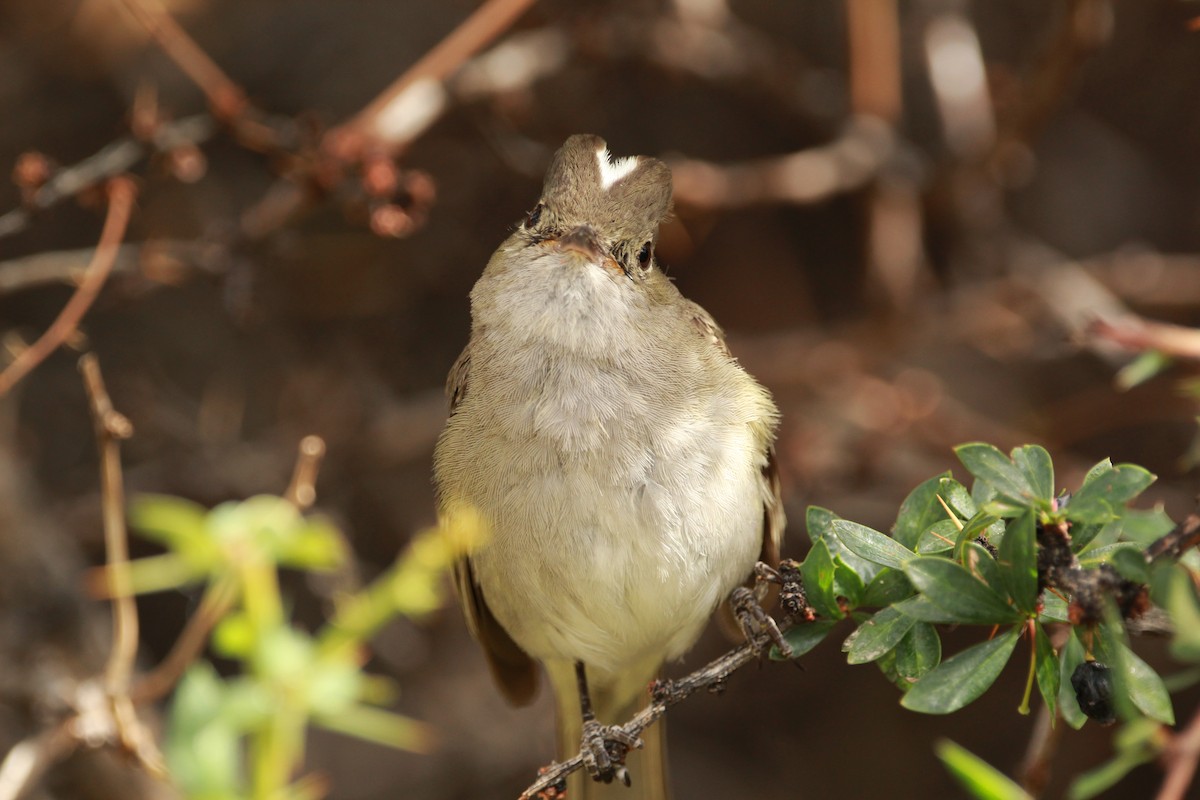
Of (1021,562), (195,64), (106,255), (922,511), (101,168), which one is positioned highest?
(195,64)

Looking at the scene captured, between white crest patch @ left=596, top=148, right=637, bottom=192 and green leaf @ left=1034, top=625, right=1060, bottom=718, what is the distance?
163 centimetres

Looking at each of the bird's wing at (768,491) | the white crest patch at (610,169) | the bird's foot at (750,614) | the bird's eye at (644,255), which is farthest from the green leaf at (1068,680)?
the white crest patch at (610,169)

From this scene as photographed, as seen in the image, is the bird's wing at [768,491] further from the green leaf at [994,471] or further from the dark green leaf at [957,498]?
the green leaf at [994,471]

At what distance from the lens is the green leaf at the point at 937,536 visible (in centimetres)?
197

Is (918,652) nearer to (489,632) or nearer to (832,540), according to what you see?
(832,540)

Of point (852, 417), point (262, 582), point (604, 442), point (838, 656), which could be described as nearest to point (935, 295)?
point (852, 417)

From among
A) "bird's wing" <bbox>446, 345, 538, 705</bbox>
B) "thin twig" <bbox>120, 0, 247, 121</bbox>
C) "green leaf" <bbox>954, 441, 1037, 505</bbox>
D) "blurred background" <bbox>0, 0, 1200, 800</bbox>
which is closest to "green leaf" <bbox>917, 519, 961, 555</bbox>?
"green leaf" <bbox>954, 441, 1037, 505</bbox>

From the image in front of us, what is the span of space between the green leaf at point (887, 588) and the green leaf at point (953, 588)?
264 mm

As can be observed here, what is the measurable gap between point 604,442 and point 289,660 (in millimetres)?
1629

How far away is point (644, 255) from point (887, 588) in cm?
130

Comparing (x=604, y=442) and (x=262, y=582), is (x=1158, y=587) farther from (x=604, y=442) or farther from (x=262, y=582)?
(x=604, y=442)

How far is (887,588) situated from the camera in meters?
2.02

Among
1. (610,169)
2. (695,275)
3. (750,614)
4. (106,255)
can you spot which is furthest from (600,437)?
→ (695,275)

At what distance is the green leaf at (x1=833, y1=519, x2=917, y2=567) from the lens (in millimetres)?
1911
